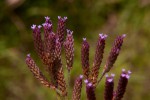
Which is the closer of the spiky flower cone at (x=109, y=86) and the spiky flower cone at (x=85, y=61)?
the spiky flower cone at (x=109, y=86)

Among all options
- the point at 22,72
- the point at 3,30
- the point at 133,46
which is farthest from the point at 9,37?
the point at 133,46

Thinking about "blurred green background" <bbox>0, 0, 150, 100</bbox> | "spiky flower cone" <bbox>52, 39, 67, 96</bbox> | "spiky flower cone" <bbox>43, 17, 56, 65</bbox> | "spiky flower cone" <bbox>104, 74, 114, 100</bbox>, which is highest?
"blurred green background" <bbox>0, 0, 150, 100</bbox>

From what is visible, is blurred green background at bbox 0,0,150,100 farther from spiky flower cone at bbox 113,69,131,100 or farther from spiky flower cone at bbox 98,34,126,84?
spiky flower cone at bbox 113,69,131,100

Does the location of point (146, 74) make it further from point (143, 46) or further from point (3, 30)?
point (3, 30)

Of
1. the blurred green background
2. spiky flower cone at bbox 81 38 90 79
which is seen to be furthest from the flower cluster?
the blurred green background

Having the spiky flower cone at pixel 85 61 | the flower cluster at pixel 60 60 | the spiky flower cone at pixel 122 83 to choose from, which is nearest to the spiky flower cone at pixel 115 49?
the flower cluster at pixel 60 60

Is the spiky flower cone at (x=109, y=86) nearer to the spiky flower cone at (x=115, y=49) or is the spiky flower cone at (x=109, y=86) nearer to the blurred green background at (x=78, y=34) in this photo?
the spiky flower cone at (x=115, y=49)

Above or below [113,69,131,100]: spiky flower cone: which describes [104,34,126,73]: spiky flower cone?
above

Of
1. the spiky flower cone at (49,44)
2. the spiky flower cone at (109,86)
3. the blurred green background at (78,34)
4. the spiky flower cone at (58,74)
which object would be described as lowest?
the spiky flower cone at (109,86)

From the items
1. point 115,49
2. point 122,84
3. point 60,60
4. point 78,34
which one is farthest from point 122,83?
point 78,34
